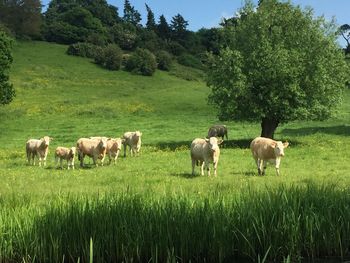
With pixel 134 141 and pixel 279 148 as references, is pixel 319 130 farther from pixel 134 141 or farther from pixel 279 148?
pixel 279 148

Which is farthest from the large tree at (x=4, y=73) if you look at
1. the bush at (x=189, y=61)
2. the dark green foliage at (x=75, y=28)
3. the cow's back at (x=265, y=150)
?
the bush at (x=189, y=61)

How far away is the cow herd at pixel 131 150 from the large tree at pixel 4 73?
2239cm

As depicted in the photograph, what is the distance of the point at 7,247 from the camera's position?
27.2 ft

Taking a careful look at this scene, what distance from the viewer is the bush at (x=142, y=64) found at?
3378 inches

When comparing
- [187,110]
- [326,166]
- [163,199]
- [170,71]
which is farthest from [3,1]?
[163,199]

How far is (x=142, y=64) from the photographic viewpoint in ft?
282

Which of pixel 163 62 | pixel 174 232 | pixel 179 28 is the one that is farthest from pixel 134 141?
pixel 179 28

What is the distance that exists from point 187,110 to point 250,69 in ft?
77.1

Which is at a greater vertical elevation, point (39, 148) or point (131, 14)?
point (131, 14)

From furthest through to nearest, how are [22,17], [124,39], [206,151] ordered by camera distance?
[124,39] → [22,17] → [206,151]

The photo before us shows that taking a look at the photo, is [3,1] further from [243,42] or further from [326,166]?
[326,166]

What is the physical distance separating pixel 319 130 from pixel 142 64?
50726 millimetres

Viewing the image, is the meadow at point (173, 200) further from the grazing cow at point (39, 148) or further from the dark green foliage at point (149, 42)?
the dark green foliage at point (149, 42)

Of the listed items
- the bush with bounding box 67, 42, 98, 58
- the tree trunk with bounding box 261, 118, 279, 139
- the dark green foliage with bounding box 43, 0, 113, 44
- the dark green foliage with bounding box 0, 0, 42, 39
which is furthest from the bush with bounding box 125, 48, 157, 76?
the tree trunk with bounding box 261, 118, 279, 139
